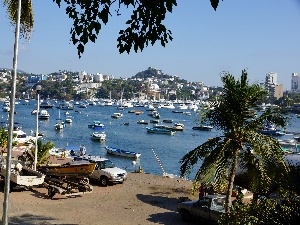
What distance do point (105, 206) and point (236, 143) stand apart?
720cm

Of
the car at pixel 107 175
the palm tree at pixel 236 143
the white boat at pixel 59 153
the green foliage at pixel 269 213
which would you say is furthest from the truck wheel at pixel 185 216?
the white boat at pixel 59 153

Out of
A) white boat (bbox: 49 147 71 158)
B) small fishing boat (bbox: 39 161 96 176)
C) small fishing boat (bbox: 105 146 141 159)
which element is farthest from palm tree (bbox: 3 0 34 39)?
small fishing boat (bbox: 105 146 141 159)

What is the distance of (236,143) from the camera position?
12.0 metres

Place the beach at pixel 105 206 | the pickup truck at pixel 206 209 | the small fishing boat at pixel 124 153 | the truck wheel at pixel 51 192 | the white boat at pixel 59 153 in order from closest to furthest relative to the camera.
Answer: the pickup truck at pixel 206 209
the beach at pixel 105 206
the truck wheel at pixel 51 192
the white boat at pixel 59 153
the small fishing boat at pixel 124 153

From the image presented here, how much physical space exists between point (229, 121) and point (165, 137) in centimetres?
7178

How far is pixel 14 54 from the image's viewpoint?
33.7ft

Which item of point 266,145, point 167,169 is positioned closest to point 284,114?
point 266,145

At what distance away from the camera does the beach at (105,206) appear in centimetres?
1524

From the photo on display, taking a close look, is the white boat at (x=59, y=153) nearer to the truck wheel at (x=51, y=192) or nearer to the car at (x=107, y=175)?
the car at (x=107, y=175)

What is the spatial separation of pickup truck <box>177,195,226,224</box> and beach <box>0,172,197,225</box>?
497 mm

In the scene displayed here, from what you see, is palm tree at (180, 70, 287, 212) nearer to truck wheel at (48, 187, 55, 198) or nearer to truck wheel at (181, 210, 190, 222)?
truck wheel at (181, 210, 190, 222)

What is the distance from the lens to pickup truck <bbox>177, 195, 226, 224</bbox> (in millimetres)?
14492

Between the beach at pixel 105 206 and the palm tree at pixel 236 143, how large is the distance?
408 cm

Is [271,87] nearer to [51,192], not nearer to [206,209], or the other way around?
[206,209]
